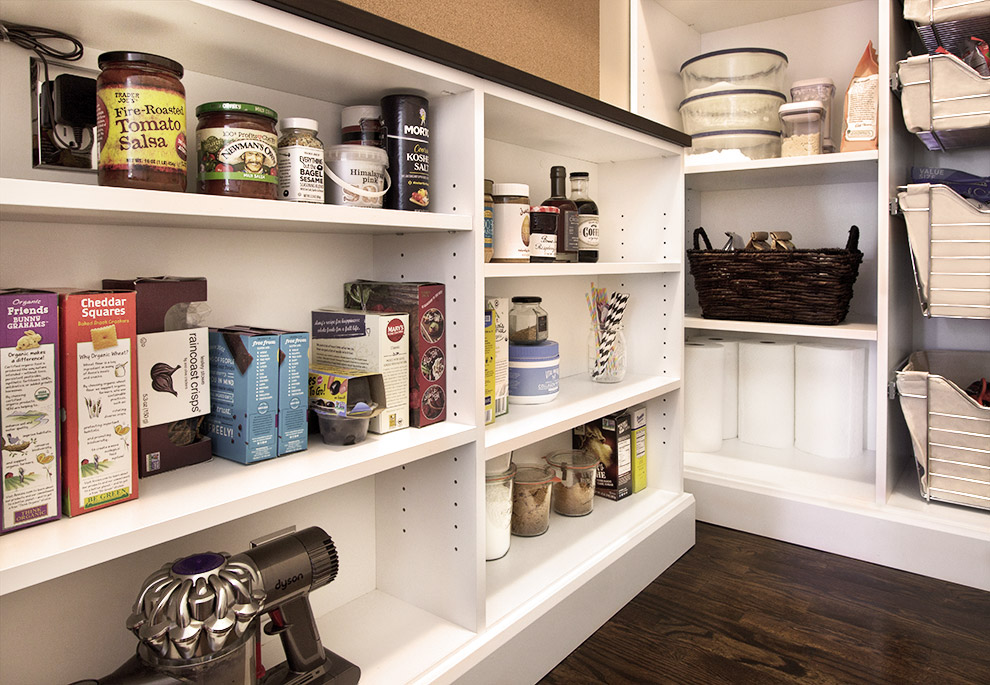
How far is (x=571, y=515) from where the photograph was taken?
177 cm

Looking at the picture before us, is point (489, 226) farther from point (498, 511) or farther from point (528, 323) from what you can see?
point (498, 511)

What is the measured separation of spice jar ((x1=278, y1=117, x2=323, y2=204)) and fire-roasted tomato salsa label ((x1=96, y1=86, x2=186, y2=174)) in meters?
0.18

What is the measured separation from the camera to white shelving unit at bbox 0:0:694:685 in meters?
0.82

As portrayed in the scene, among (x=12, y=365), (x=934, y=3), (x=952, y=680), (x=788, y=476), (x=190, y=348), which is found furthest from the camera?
(x=788, y=476)

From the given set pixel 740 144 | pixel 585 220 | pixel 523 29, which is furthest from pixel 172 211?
pixel 740 144

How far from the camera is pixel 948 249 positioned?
168 cm

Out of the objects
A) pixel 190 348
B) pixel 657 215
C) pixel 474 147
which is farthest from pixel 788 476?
pixel 190 348

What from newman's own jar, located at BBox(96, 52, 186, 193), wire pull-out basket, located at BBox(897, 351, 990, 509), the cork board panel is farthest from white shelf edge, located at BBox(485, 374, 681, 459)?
the cork board panel

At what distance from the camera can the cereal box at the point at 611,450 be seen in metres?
1.85

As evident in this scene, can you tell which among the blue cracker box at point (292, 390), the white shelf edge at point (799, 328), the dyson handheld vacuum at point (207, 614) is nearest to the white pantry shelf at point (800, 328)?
the white shelf edge at point (799, 328)

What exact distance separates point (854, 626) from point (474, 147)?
1.29 metres

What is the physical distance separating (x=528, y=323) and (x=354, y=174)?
0.72m

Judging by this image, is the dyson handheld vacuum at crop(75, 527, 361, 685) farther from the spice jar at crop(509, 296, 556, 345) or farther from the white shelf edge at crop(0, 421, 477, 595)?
the spice jar at crop(509, 296, 556, 345)

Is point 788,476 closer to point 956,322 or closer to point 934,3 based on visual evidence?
point 956,322
